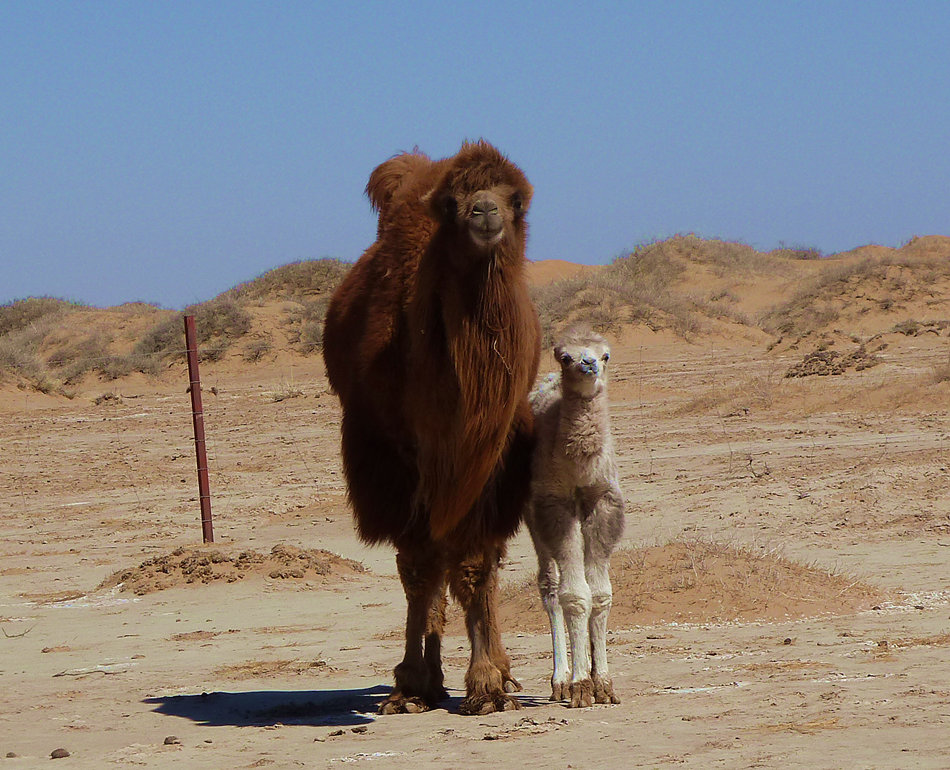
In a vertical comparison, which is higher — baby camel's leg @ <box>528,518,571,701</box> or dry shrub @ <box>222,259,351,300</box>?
dry shrub @ <box>222,259,351,300</box>

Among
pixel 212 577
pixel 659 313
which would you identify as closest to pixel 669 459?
pixel 212 577

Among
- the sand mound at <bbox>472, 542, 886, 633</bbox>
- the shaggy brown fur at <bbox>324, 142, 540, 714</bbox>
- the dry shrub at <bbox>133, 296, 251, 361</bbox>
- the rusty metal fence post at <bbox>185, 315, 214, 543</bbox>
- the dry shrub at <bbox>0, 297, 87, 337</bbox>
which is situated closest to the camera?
the shaggy brown fur at <bbox>324, 142, 540, 714</bbox>

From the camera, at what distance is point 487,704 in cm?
610

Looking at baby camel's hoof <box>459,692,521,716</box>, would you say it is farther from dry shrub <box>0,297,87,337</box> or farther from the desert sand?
dry shrub <box>0,297,87,337</box>

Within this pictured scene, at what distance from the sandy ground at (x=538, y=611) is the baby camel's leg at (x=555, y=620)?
0.11 m

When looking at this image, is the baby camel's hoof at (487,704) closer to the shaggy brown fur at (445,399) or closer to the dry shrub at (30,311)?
the shaggy brown fur at (445,399)

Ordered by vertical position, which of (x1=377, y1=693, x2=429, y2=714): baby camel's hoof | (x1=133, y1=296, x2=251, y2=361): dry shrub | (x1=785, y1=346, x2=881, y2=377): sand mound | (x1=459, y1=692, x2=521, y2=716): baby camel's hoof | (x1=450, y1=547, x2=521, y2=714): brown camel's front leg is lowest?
(x1=377, y1=693, x2=429, y2=714): baby camel's hoof

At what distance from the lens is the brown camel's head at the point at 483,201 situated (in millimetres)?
5578

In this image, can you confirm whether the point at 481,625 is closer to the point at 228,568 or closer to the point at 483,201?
the point at 483,201

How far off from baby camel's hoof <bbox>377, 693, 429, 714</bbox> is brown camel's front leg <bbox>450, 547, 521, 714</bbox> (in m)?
0.26

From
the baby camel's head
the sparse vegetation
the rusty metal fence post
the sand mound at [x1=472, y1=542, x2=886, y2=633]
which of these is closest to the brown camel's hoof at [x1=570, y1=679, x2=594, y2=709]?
the baby camel's head

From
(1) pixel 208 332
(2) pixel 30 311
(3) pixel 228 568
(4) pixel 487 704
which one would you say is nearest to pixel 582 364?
(4) pixel 487 704

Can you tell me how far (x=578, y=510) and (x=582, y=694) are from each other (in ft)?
2.86

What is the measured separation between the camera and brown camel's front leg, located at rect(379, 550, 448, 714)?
645 centimetres
